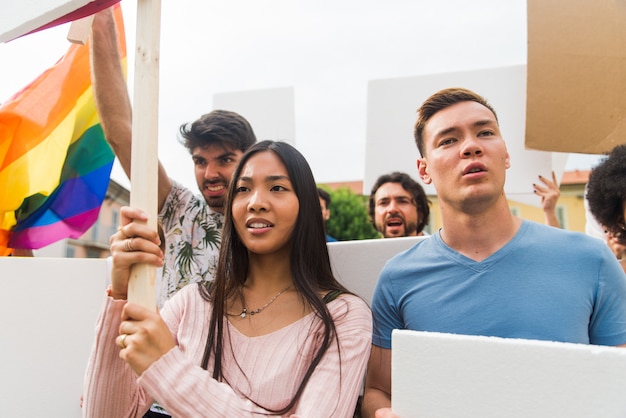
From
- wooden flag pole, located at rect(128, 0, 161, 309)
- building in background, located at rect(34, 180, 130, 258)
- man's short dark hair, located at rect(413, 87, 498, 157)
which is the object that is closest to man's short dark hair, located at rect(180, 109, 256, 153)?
man's short dark hair, located at rect(413, 87, 498, 157)

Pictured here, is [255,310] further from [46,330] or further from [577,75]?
[577,75]

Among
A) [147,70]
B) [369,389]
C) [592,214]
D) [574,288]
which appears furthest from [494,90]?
[147,70]

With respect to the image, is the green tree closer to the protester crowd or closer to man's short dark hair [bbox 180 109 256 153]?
man's short dark hair [bbox 180 109 256 153]

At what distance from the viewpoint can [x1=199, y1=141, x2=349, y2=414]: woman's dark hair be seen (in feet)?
5.03

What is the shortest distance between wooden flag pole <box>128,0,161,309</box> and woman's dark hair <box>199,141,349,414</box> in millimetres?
388

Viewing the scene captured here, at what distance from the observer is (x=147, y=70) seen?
1095mm

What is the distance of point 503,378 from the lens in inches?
34.2

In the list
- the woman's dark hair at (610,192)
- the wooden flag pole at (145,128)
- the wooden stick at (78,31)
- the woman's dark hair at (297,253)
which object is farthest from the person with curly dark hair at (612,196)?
the wooden stick at (78,31)

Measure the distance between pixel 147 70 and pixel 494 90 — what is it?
2.05m

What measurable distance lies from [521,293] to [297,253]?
2.13 feet

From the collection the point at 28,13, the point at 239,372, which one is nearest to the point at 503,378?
the point at 239,372

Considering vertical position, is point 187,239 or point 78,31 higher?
point 78,31

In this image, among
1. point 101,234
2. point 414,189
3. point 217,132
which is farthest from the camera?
point 101,234

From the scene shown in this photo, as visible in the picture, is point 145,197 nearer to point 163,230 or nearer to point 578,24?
point 163,230
